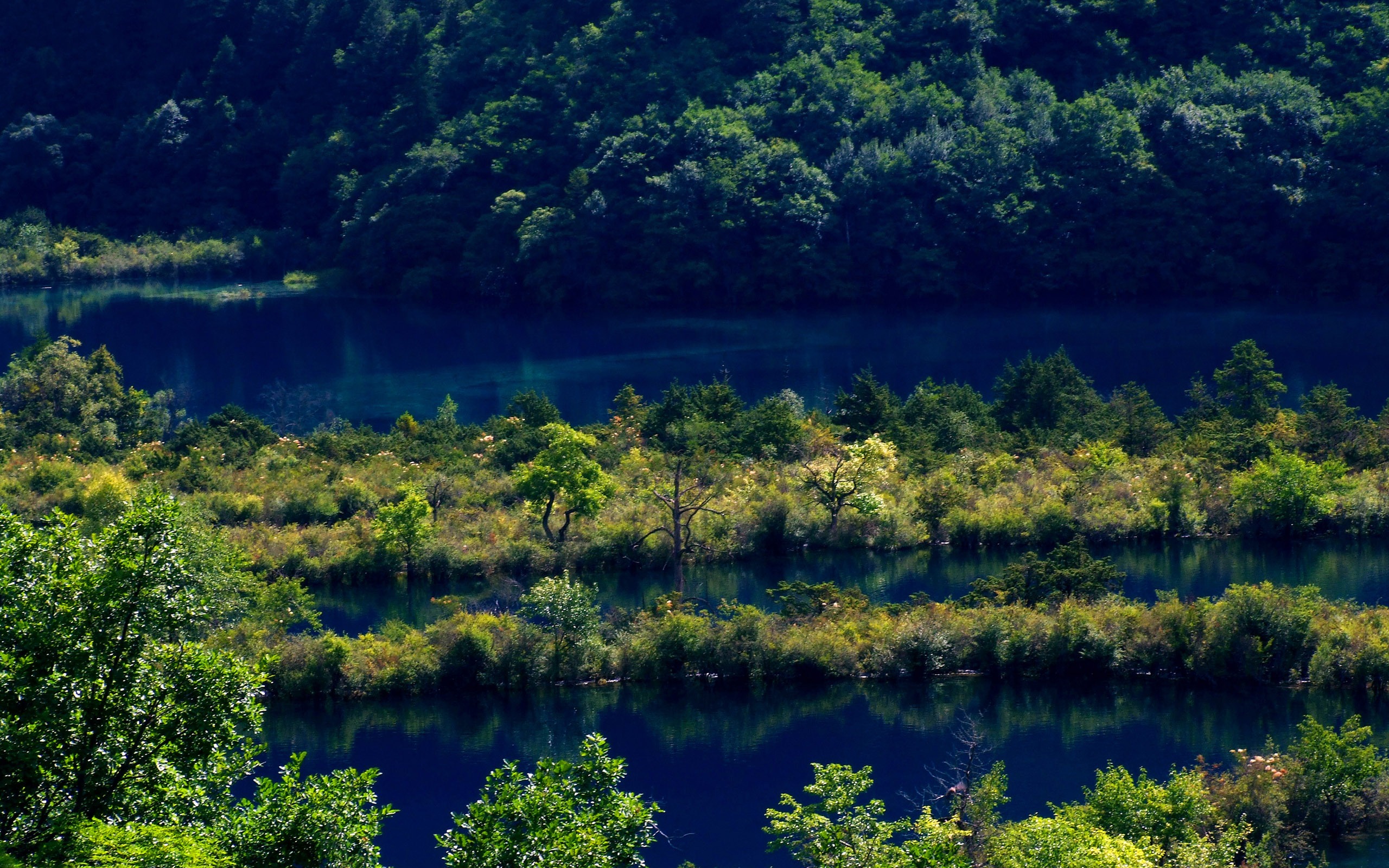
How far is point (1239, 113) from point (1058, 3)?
12.7 meters

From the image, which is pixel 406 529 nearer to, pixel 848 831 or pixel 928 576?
pixel 928 576

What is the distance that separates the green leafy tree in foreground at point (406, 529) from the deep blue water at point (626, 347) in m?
16.7

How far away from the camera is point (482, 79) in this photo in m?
95.8

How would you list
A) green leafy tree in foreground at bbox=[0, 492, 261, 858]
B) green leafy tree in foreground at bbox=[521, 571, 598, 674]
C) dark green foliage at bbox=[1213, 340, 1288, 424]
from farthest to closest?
dark green foliage at bbox=[1213, 340, 1288, 424] → green leafy tree in foreground at bbox=[521, 571, 598, 674] → green leafy tree in foreground at bbox=[0, 492, 261, 858]

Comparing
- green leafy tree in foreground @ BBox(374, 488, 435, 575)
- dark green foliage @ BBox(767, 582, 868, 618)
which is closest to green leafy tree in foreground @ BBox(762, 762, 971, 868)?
dark green foliage @ BBox(767, 582, 868, 618)

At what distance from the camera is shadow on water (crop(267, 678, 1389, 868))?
30.0 metres

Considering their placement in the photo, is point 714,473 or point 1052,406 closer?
point 714,473

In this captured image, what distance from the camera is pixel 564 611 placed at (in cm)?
3472

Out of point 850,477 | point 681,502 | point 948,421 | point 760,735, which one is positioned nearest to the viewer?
point 760,735

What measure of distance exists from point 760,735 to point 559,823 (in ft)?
49.2

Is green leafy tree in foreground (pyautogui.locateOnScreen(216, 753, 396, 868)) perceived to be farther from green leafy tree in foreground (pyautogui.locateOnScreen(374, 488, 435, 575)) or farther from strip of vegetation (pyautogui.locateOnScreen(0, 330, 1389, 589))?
green leafy tree in foreground (pyautogui.locateOnScreen(374, 488, 435, 575))

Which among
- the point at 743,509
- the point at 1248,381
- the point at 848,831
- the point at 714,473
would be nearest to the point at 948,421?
the point at 714,473

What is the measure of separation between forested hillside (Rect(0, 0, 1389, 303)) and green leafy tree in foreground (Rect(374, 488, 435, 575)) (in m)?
41.5

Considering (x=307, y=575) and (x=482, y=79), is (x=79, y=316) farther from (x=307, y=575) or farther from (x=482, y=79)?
(x=307, y=575)
